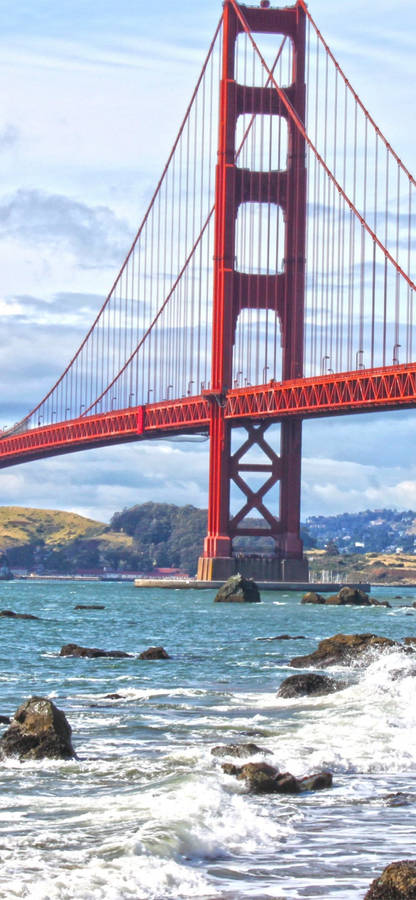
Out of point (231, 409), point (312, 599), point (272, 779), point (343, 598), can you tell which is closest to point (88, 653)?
point (272, 779)

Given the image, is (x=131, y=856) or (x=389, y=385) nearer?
(x=131, y=856)

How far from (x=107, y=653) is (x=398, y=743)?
47.5 feet

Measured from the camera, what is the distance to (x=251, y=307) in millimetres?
77188

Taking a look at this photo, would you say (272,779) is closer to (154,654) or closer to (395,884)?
(395,884)

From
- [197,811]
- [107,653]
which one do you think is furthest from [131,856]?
[107,653]

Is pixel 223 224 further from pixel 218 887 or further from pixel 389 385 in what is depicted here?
pixel 218 887

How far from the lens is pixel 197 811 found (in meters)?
11.9

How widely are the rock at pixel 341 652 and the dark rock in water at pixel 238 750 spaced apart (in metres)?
11.8

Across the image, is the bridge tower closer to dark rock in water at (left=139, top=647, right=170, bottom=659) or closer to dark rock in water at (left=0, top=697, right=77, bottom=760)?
dark rock in water at (left=139, top=647, right=170, bottom=659)

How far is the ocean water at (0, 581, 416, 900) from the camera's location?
32.2 feet

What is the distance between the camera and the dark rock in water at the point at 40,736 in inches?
575

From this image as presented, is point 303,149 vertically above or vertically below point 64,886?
above

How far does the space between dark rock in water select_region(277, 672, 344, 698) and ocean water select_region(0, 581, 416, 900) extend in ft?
1.10

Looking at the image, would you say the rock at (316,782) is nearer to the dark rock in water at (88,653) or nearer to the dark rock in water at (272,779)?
the dark rock in water at (272,779)
